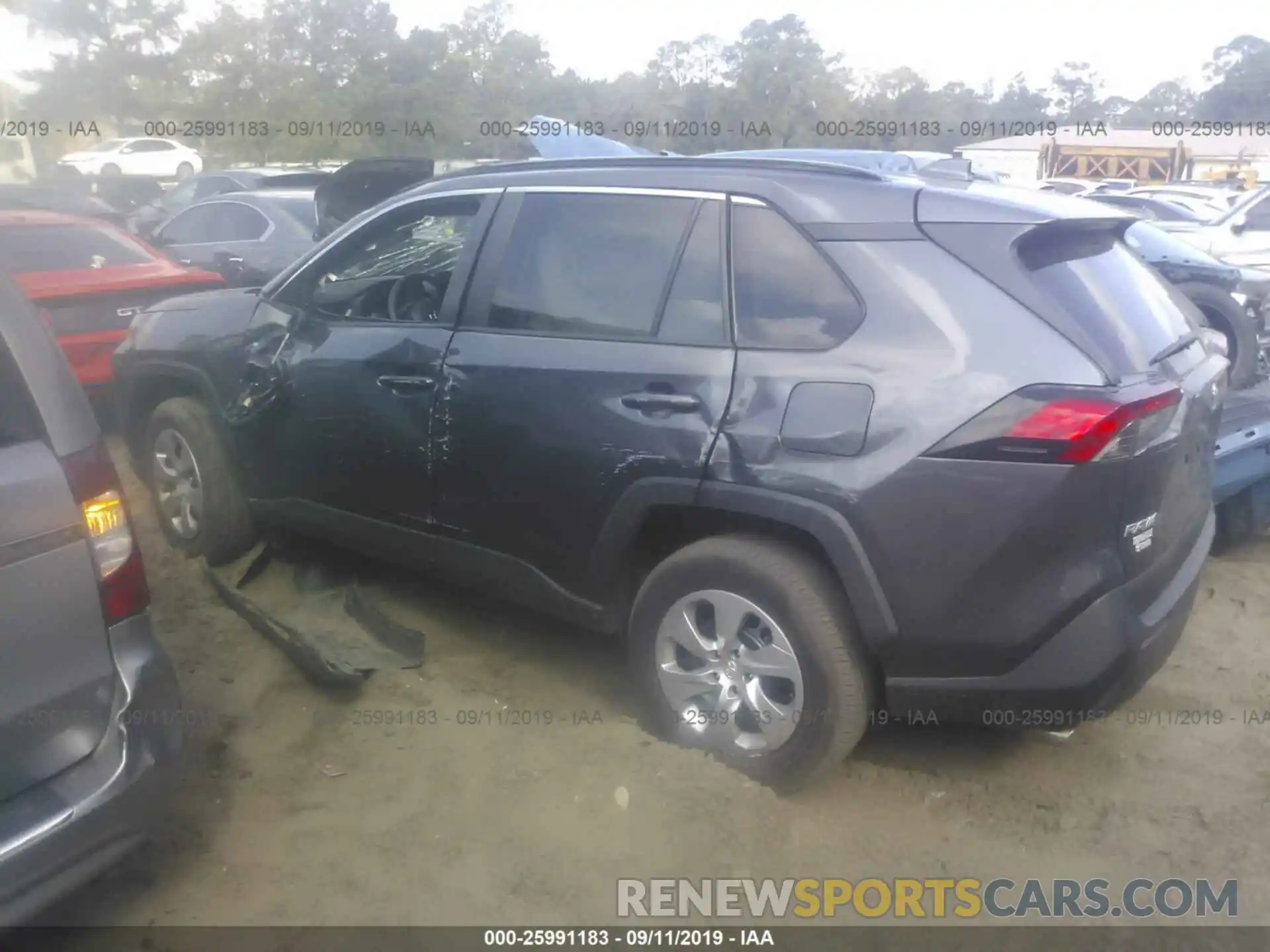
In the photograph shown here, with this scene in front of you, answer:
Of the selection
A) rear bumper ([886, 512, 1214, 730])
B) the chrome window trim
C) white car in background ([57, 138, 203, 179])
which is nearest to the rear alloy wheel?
the chrome window trim

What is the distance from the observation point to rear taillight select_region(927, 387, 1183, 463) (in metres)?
2.62

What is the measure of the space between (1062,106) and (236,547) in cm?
7200

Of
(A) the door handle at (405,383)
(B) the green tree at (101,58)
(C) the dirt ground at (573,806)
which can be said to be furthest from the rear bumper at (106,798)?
(B) the green tree at (101,58)

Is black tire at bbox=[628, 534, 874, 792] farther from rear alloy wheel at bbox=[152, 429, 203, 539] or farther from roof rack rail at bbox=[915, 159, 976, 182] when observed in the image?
rear alloy wheel at bbox=[152, 429, 203, 539]

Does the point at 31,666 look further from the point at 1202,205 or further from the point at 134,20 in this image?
the point at 134,20

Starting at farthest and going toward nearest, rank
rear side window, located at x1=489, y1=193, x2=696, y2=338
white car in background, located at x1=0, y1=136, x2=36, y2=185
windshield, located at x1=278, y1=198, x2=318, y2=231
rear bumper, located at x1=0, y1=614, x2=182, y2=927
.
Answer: white car in background, located at x1=0, y1=136, x2=36, y2=185 < windshield, located at x1=278, y1=198, x2=318, y2=231 < rear side window, located at x1=489, y1=193, x2=696, y2=338 < rear bumper, located at x1=0, y1=614, x2=182, y2=927

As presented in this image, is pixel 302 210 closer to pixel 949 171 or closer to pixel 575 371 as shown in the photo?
pixel 575 371

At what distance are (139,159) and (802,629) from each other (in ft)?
101

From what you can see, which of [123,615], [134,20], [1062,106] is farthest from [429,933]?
[1062,106]

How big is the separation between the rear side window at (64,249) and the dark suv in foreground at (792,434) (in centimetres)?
329

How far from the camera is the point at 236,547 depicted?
4609mm

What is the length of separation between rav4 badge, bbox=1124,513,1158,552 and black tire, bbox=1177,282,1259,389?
540cm

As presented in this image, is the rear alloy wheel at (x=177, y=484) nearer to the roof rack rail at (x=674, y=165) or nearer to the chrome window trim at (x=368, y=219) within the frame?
the chrome window trim at (x=368, y=219)

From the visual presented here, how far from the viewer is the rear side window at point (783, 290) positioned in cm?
297
